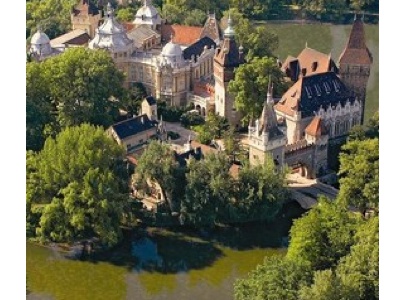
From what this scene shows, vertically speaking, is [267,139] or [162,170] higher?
[267,139]

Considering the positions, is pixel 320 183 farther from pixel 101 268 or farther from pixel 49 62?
pixel 49 62

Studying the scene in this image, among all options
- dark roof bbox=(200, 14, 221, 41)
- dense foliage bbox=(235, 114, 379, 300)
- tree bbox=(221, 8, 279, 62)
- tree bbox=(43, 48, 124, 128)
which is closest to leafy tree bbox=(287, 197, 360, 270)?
dense foliage bbox=(235, 114, 379, 300)

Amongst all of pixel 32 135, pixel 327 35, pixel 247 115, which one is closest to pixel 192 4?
pixel 327 35

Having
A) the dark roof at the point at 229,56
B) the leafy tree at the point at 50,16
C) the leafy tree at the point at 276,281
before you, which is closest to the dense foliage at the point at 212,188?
the leafy tree at the point at 276,281

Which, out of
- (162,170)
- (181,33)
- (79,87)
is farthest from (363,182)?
(181,33)

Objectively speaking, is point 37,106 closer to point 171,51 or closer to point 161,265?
point 171,51

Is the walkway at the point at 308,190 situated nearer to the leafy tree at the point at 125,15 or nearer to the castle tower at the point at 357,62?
the castle tower at the point at 357,62

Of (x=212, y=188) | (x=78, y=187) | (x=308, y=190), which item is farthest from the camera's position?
(x=308, y=190)
